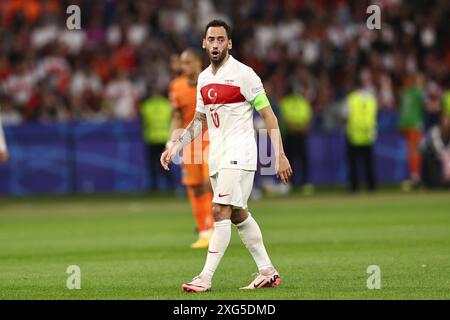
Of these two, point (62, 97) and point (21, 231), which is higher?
point (62, 97)

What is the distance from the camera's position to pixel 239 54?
1211 inches

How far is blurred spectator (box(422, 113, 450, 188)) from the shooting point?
1069 inches

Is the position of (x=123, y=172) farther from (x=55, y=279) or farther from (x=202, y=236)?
(x=55, y=279)

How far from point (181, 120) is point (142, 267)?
381 centimetres

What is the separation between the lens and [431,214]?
19.9m

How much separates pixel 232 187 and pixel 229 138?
1.65 feet

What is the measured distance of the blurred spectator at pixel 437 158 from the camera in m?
27.1

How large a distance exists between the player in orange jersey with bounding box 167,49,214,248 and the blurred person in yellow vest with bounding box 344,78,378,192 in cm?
1126

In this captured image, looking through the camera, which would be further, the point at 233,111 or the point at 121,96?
the point at 121,96

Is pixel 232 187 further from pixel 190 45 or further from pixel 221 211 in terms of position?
pixel 190 45

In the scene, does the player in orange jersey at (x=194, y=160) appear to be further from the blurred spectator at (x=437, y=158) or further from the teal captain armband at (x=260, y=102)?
the blurred spectator at (x=437, y=158)

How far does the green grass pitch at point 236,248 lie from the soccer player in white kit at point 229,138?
492 millimetres

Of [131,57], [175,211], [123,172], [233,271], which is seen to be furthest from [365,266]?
[131,57]

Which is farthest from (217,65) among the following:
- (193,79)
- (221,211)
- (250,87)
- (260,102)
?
(193,79)
